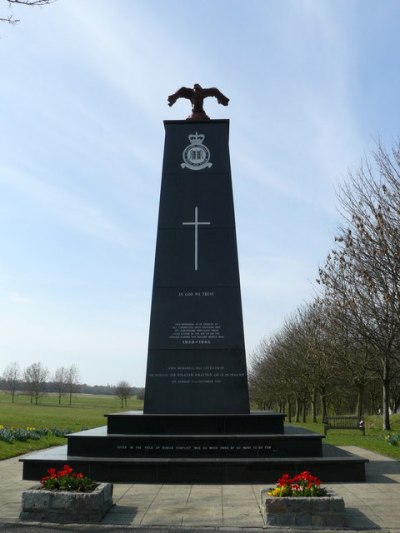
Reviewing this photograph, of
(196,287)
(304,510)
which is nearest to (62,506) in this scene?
(304,510)

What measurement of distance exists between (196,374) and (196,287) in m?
1.79

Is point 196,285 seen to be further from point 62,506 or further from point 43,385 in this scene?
point 43,385

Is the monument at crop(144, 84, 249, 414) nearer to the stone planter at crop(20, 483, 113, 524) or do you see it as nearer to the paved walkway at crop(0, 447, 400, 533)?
the paved walkway at crop(0, 447, 400, 533)

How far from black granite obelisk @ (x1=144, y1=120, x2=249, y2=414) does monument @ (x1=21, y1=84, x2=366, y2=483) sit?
0.02 metres

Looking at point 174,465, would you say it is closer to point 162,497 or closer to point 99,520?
point 162,497

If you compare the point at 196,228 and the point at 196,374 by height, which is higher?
the point at 196,228

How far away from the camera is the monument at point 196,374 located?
9.39m

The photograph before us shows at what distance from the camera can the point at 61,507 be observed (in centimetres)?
669

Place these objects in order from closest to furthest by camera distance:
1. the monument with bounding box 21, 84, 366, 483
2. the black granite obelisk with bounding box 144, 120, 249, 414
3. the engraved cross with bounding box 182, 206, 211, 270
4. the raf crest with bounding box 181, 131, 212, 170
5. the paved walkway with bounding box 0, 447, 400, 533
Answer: the paved walkway with bounding box 0, 447, 400, 533
the monument with bounding box 21, 84, 366, 483
the black granite obelisk with bounding box 144, 120, 249, 414
the engraved cross with bounding box 182, 206, 211, 270
the raf crest with bounding box 181, 131, 212, 170

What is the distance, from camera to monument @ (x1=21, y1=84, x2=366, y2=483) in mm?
9391

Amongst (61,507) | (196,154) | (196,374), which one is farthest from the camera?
(196,154)

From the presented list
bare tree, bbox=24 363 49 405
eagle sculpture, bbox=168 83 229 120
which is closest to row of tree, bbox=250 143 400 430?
eagle sculpture, bbox=168 83 229 120

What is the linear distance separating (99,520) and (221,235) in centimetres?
670

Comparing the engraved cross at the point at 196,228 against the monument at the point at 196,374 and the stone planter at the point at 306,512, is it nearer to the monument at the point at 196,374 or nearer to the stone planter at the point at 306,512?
the monument at the point at 196,374
